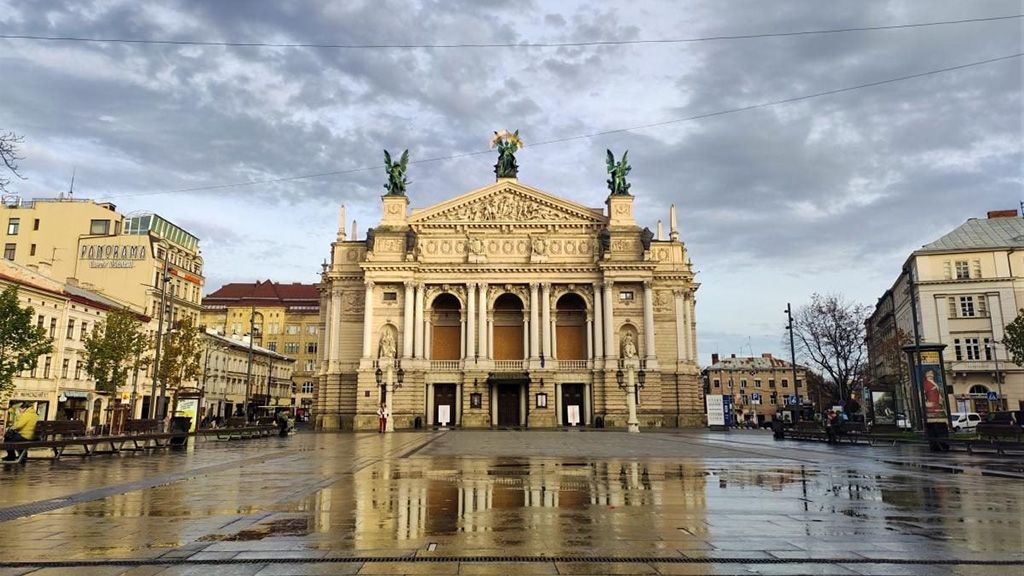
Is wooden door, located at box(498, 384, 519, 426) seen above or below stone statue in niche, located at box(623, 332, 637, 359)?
below

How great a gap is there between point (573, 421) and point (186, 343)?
1347 inches

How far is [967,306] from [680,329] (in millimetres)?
28385

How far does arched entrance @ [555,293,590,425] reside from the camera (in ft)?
214

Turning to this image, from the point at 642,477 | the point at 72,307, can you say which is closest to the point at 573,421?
the point at 72,307

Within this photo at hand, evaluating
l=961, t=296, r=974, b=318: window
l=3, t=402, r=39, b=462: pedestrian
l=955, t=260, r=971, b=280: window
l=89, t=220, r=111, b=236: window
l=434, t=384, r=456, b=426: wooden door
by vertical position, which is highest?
l=89, t=220, r=111, b=236: window

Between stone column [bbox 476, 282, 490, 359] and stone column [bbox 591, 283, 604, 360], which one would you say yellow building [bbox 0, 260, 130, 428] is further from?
stone column [bbox 591, 283, 604, 360]

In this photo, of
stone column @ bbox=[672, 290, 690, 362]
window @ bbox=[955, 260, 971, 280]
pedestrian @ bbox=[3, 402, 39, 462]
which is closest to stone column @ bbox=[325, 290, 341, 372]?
stone column @ bbox=[672, 290, 690, 362]

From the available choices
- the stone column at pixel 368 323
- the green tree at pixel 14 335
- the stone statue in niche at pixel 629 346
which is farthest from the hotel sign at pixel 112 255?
the stone statue in niche at pixel 629 346

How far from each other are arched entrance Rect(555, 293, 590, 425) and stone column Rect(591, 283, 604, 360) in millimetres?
1615

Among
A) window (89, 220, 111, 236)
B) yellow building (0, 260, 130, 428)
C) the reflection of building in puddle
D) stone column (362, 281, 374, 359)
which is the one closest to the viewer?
the reflection of building in puddle

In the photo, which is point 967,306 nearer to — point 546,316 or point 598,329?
point 598,329

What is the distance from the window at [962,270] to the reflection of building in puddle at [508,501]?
63.2 meters

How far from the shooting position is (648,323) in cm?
6519

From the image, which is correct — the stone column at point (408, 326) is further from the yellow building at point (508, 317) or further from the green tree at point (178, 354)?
the green tree at point (178, 354)
